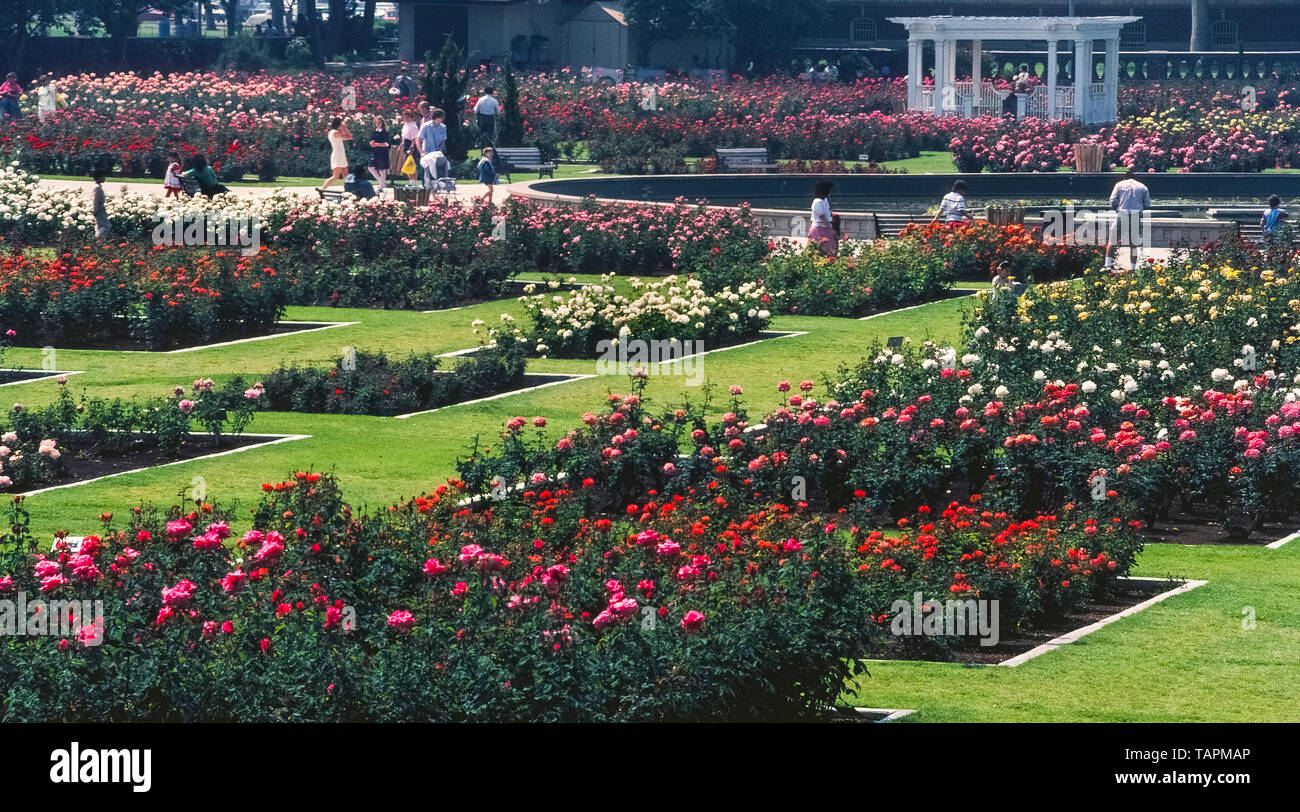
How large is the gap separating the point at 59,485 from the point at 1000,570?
21.7 ft

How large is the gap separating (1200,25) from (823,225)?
38.8 meters

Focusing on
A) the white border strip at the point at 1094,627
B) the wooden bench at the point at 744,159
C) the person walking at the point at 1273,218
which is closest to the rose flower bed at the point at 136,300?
the white border strip at the point at 1094,627

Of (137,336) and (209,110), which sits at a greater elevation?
(209,110)

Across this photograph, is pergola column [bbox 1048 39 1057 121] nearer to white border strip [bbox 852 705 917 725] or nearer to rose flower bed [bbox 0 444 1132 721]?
rose flower bed [bbox 0 444 1132 721]

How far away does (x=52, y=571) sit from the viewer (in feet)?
30.8

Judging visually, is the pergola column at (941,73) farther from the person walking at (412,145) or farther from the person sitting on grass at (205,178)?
the person sitting on grass at (205,178)

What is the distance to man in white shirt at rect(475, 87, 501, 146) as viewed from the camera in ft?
132

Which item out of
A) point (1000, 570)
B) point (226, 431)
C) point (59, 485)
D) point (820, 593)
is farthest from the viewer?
point (226, 431)

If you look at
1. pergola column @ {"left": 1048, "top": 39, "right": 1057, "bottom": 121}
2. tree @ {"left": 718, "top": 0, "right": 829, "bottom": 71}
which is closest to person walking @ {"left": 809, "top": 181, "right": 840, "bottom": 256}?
pergola column @ {"left": 1048, "top": 39, "right": 1057, "bottom": 121}

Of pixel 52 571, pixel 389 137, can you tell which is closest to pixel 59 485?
pixel 52 571

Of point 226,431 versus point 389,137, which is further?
point 389,137

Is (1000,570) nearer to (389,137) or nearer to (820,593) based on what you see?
(820,593)

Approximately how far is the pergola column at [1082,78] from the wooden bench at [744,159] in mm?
8518

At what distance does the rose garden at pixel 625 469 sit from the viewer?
8.63 metres
